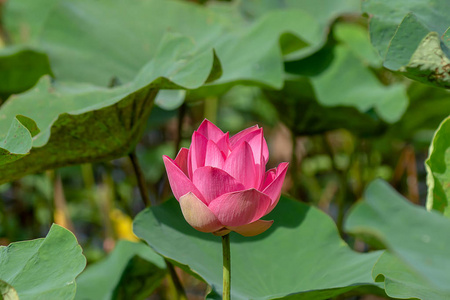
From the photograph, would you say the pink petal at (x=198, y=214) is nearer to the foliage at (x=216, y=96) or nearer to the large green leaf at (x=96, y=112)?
the foliage at (x=216, y=96)

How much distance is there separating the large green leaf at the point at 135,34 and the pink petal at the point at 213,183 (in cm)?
58

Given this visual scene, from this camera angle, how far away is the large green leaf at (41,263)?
542 mm

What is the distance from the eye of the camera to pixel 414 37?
65 centimetres

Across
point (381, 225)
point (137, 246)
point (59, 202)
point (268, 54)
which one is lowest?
point (59, 202)

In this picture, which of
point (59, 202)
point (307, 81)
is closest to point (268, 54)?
point (307, 81)

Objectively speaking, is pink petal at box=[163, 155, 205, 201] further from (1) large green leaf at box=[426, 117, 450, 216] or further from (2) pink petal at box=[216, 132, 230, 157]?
(1) large green leaf at box=[426, 117, 450, 216]

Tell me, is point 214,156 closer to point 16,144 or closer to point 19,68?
point 16,144

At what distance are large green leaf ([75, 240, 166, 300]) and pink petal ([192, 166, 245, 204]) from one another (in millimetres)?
483

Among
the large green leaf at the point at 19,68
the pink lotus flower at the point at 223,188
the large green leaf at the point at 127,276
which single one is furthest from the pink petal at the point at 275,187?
the large green leaf at the point at 19,68

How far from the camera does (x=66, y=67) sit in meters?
1.14

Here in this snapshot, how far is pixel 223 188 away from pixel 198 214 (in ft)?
0.12

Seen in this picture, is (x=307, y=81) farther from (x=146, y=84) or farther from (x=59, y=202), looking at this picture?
(x=59, y=202)

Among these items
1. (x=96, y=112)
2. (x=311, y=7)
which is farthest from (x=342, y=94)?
(x=96, y=112)

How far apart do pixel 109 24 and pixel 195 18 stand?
0.21 metres
